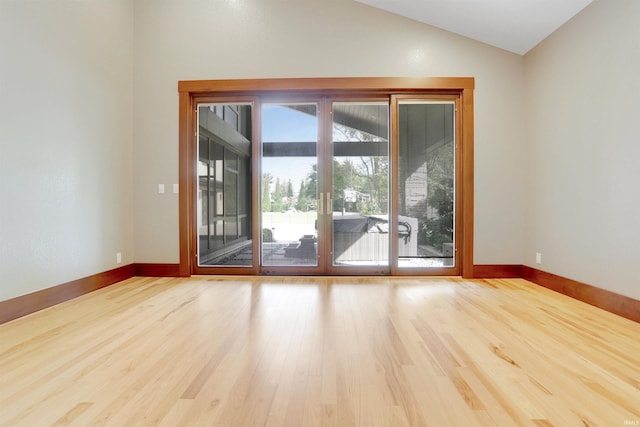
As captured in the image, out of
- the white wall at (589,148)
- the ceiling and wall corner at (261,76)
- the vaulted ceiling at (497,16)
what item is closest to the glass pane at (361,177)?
the ceiling and wall corner at (261,76)

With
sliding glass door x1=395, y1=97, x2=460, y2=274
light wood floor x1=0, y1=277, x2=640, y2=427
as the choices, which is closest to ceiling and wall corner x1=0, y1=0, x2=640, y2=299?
sliding glass door x1=395, y1=97, x2=460, y2=274

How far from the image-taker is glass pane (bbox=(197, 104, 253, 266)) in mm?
4172

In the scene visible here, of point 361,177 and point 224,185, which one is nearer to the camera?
point 361,177

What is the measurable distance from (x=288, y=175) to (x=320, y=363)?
9.11 feet

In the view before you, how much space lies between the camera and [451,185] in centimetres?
402

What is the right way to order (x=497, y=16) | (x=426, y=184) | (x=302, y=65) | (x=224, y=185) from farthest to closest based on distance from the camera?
(x=224, y=185), (x=426, y=184), (x=302, y=65), (x=497, y=16)

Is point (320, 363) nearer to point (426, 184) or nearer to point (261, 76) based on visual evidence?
point (426, 184)

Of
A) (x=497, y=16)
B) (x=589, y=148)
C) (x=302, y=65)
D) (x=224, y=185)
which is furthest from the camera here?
(x=224, y=185)

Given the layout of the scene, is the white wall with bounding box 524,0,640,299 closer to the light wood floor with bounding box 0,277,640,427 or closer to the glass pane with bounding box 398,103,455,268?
the light wood floor with bounding box 0,277,640,427

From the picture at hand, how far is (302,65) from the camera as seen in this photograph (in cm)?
391

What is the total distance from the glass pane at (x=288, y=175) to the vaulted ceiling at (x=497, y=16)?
5.43ft

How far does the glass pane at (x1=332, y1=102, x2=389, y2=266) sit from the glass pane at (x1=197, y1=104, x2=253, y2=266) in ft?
3.96

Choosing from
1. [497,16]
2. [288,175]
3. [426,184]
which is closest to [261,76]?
[288,175]

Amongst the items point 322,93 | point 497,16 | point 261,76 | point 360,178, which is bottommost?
point 360,178
